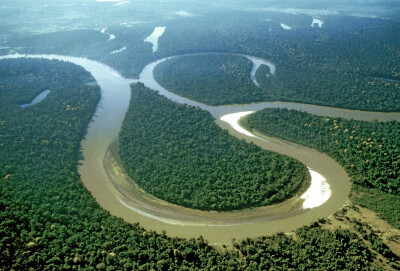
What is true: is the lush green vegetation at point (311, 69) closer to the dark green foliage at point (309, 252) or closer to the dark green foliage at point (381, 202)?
the dark green foliage at point (381, 202)

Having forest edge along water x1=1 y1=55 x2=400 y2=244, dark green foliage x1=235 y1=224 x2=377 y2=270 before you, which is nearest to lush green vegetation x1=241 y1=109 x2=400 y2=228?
forest edge along water x1=1 y1=55 x2=400 y2=244

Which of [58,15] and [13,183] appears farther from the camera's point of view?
[58,15]

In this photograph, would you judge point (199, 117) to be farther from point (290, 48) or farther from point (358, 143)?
point (290, 48)

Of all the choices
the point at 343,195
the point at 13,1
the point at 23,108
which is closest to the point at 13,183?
the point at 23,108

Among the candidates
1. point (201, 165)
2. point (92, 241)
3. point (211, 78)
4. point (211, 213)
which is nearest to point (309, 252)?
point (211, 213)

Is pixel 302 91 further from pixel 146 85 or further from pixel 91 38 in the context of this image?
pixel 91 38

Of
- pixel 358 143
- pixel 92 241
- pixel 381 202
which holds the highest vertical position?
pixel 358 143
